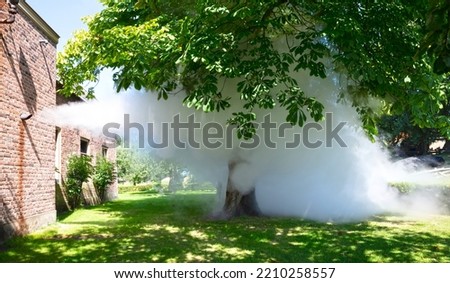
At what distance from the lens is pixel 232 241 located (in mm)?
6566

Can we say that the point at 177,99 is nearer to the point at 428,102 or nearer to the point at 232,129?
the point at 232,129

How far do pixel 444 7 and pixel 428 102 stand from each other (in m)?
3.37

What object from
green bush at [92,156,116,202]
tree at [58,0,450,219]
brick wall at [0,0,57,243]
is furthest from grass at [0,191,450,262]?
green bush at [92,156,116,202]

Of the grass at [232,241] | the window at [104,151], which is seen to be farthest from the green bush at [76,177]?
the window at [104,151]

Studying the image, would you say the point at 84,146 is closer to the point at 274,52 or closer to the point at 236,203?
the point at 236,203

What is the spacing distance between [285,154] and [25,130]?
6.37m

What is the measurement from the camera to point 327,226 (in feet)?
26.8

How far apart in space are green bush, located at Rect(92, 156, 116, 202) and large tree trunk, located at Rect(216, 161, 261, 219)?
5.74 meters

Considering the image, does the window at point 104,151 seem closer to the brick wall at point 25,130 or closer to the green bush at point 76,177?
the green bush at point 76,177

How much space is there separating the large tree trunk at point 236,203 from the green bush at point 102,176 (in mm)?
5735

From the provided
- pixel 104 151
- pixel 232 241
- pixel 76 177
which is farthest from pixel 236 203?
pixel 104 151

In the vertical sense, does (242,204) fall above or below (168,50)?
below
